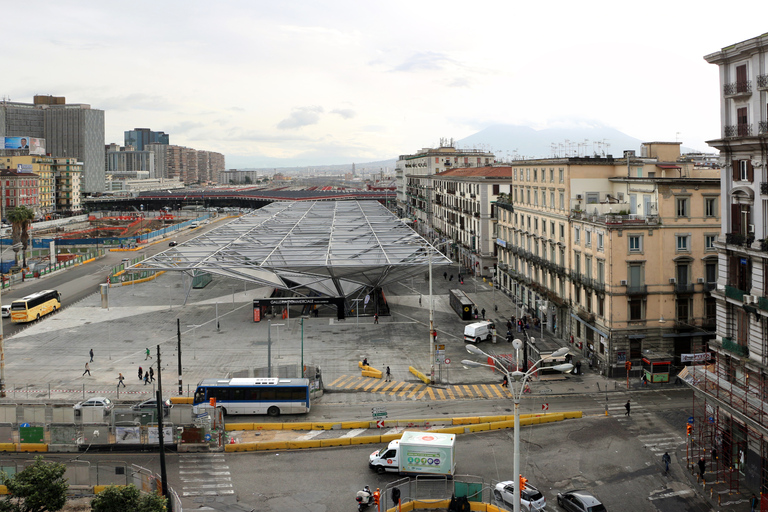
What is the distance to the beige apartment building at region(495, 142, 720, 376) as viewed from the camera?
166 feet

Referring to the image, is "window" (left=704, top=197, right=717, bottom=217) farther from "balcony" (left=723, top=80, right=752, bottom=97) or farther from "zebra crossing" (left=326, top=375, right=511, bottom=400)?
"zebra crossing" (left=326, top=375, right=511, bottom=400)

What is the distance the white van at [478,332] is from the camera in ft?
197

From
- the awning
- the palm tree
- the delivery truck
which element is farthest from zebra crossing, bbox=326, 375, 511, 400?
the palm tree

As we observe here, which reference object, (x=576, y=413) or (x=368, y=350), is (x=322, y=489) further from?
(x=368, y=350)

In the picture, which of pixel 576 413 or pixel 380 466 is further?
pixel 576 413

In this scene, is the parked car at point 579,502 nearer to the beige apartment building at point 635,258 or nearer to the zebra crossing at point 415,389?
the zebra crossing at point 415,389

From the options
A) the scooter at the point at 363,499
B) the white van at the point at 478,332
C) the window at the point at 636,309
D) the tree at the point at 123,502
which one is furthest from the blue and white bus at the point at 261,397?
the window at the point at 636,309

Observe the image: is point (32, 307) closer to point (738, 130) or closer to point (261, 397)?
point (261, 397)

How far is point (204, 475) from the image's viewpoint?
32.7 m

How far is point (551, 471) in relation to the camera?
32.9 metres

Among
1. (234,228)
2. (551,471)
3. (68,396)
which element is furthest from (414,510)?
(234,228)

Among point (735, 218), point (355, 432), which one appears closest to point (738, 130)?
point (735, 218)

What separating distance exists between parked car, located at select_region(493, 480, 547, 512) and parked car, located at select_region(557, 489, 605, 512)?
32.2 inches

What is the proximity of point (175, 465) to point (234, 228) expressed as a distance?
74818 millimetres
